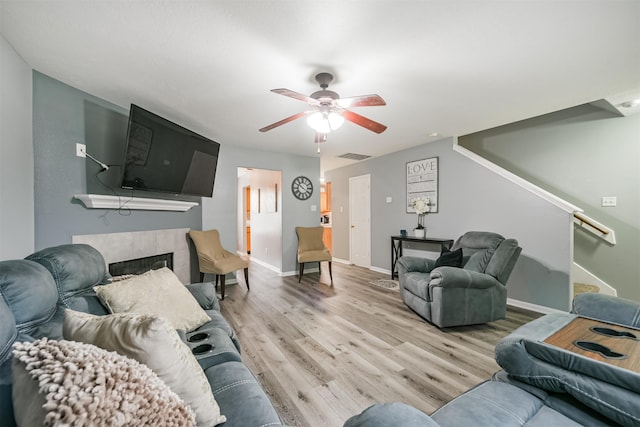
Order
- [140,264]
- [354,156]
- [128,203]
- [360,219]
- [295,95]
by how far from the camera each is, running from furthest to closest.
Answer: [360,219]
[354,156]
[140,264]
[128,203]
[295,95]

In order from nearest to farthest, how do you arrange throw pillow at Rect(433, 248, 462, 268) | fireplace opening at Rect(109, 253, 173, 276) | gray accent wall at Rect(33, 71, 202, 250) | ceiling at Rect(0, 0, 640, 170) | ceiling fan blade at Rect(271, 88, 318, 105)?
1. ceiling at Rect(0, 0, 640, 170)
2. ceiling fan blade at Rect(271, 88, 318, 105)
3. gray accent wall at Rect(33, 71, 202, 250)
4. fireplace opening at Rect(109, 253, 173, 276)
5. throw pillow at Rect(433, 248, 462, 268)

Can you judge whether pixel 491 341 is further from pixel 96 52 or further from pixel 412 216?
pixel 96 52

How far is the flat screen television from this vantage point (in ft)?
7.82

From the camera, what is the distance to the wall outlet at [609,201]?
3.19m

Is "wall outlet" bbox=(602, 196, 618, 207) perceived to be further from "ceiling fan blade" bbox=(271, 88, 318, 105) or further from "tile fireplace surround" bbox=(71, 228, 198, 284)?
"tile fireplace surround" bbox=(71, 228, 198, 284)

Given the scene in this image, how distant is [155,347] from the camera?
731mm

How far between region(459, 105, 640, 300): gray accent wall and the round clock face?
3.48 meters

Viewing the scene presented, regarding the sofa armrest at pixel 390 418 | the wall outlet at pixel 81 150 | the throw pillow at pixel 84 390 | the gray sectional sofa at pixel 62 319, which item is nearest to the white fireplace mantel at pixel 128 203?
the wall outlet at pixel 81 150

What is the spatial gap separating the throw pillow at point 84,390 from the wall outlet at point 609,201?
4802 mm

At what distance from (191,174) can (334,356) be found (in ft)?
8.67

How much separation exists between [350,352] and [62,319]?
1.88 metres

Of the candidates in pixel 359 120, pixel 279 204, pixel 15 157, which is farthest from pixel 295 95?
pixel 279 204

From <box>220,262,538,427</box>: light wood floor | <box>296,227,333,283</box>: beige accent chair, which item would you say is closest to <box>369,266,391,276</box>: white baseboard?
<box>296,227,333,283</box>: beige accent chair

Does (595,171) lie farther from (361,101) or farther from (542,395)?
(542,395)
